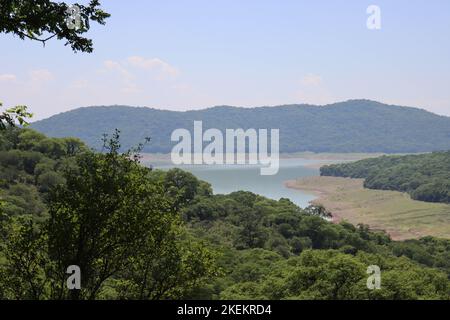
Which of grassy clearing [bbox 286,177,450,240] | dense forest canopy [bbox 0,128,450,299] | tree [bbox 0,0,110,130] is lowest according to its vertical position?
grassy clearing [bbox 286,177,450,240]

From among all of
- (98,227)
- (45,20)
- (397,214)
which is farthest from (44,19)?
(397,214)

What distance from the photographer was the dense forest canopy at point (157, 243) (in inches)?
664

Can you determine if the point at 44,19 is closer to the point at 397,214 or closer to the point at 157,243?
the point at 157,243

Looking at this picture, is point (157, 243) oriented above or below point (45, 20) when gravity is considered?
below

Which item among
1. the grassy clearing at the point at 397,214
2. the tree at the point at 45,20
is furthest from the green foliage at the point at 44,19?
the grassy clearing at the point at 397,214

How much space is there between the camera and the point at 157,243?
18.4 metres

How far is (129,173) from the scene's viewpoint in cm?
1720

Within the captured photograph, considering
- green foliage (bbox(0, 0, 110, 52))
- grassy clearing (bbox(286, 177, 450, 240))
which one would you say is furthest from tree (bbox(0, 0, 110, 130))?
grassy clearing (bbox(286, 177, 450, 240))

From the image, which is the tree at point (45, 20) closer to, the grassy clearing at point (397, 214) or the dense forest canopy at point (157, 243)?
the dense forest canopy at point (157, 243)

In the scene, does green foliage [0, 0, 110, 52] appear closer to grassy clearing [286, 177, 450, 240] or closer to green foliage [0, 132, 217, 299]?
green foliage [0, 132, 217, 299]

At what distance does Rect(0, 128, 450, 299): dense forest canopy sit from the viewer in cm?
1686
